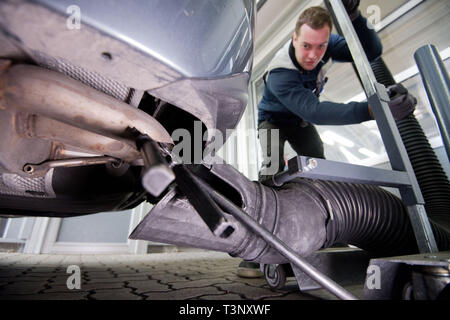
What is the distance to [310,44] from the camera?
1.11 metres

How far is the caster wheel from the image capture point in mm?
609

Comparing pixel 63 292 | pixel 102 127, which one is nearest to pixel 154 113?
pixel 102 127

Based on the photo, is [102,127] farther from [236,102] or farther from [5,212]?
[5,212]

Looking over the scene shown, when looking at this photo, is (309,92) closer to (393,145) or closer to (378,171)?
(393,145)

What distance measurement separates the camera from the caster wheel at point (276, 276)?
61cm

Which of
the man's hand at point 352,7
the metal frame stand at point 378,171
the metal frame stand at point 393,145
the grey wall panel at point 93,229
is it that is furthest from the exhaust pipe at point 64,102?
the grey wall panel at point 93,229

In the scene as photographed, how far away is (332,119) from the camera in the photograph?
0.95 m

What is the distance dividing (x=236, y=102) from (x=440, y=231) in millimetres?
777

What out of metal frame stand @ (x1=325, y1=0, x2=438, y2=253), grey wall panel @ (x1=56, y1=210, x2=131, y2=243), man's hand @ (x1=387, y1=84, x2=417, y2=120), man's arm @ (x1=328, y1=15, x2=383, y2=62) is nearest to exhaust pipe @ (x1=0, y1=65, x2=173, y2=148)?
metal frame stand @ (x1=325, y1=0, x2=438, y2=253)

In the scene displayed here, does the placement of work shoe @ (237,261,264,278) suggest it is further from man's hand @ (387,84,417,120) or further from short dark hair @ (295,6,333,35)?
short dark hair @ (295,6,333,35)

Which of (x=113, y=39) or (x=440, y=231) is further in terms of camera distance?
(x=440, y=231)

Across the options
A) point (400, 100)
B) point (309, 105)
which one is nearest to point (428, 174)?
point (400, 100)

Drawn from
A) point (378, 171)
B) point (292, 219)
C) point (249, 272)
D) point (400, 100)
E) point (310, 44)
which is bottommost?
point (249, 272)

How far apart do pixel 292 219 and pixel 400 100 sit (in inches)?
24.5
